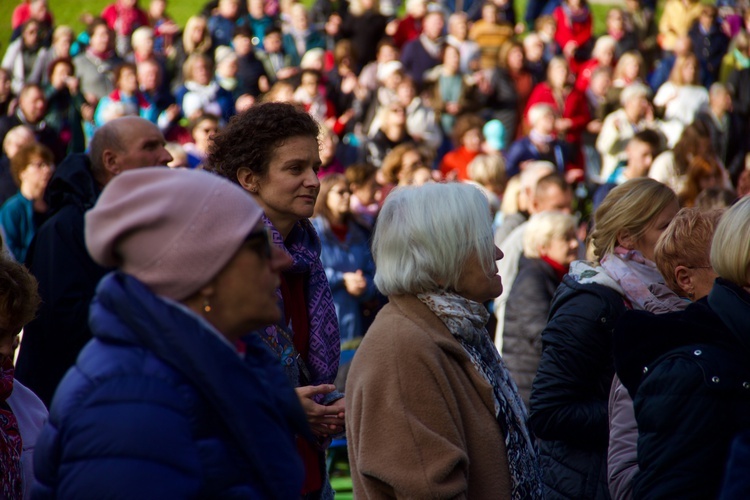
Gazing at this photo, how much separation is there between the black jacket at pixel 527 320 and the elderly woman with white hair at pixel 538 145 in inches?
244

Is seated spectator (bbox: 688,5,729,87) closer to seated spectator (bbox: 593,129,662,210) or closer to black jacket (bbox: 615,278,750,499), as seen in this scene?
seated spectator (bbox: 593,129,662,210)

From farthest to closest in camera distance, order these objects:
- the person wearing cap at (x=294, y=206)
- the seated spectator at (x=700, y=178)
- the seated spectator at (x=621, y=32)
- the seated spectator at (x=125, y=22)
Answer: the seated spectator at (x=621, y=32) → the seated spectator at (x=125, y=22) → the seated spectator at (x=700, y=178) → the person wearing cap at (x=294, y=206)

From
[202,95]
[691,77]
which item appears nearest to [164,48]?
[202,95]

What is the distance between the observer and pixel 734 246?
117 inches

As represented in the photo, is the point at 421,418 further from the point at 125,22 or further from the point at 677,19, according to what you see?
the point at 677,19

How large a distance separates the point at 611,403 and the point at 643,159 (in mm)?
6827

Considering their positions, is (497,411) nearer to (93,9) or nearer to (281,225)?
(281,225)

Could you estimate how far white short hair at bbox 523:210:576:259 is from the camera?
6602 mm

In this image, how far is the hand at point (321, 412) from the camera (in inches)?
132

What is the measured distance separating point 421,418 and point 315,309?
0.79 m

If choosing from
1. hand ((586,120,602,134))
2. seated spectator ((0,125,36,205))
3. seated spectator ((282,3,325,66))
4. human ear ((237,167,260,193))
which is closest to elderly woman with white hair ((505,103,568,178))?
hand ((586,120,602,134))

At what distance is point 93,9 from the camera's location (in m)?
23.9

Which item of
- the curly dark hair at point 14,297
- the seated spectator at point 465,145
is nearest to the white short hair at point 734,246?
the curly dark hair at point 14,297

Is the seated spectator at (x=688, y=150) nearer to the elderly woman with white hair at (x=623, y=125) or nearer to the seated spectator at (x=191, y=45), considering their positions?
the elderly woman with white hair at (x=623, y=125)
